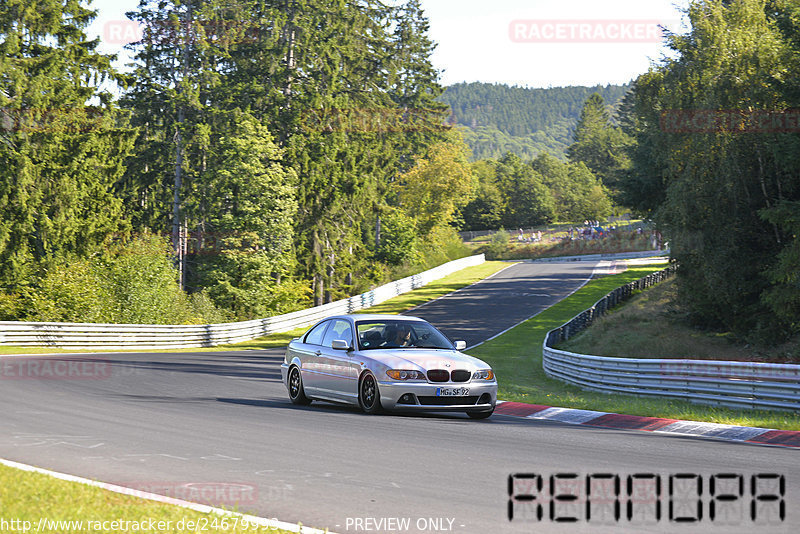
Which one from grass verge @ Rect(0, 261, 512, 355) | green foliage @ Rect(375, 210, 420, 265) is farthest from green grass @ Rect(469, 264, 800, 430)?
green foliage @ Rect(375, 210, 420, 265)

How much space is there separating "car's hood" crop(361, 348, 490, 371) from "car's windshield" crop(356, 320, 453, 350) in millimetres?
300

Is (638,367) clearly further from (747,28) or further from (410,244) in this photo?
(410,244)

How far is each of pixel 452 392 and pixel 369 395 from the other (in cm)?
130

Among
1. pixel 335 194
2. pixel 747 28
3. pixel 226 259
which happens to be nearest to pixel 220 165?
pixel 226 259

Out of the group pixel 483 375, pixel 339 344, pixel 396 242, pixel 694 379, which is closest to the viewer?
pixel 483 375

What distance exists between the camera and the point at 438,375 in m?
13.5

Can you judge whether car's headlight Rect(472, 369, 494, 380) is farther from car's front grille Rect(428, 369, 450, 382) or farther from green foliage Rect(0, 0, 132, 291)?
green foliage Rect(0, 0, 132, 291)

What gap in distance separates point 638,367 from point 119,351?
2050 centimetres

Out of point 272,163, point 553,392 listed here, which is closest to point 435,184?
point 272,163

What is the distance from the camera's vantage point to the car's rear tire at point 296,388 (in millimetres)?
15469

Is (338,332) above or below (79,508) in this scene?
above

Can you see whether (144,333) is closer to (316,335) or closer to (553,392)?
(553,392)

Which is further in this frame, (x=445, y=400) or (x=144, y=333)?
(x=144, y=333)

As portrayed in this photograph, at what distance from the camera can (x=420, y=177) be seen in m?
91.0
